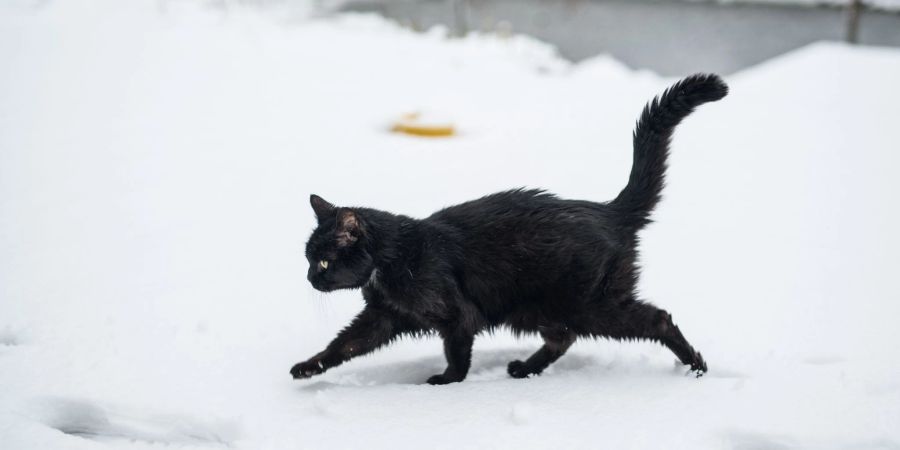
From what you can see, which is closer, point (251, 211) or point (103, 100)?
point (251, 211)

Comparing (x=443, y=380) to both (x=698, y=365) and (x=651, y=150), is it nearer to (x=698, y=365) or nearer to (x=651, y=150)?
(x=698, y=365)

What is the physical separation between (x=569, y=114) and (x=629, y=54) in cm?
215

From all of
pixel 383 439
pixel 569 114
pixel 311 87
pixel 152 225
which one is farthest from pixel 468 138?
pixel 383 439

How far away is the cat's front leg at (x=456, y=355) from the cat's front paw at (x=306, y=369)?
14.3 inches

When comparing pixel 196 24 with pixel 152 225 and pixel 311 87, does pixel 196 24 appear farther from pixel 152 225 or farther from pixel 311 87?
pixel 152 225

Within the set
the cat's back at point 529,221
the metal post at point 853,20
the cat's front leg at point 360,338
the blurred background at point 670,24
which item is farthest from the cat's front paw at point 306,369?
the metal post at point 853,20

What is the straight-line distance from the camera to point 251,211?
13.4 feet

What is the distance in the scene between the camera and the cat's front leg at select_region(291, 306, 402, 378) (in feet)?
8.59

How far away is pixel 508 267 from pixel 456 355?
330mm

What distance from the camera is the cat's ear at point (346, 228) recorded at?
2.55 metres

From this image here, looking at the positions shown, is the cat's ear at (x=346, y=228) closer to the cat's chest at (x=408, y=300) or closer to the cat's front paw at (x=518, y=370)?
the cat's chest at (x=408, y=300)

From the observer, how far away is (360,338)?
2.64m

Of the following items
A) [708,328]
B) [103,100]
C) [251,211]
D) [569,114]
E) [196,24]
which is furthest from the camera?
[196,24]

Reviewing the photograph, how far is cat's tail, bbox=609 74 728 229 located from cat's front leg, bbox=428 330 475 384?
0.66 meters
